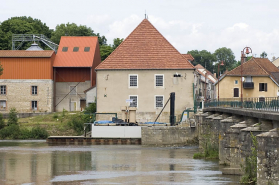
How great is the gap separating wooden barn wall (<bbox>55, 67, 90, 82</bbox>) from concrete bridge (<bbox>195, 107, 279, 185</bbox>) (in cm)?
3689

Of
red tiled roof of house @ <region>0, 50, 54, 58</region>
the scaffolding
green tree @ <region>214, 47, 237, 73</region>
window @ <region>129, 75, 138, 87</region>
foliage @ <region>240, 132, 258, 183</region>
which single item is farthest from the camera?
green tree @ <region>214, 47, 237, 73</region>

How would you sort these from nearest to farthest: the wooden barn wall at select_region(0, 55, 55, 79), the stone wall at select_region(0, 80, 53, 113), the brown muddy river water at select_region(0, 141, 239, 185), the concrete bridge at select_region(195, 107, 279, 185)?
the concrete bridge at select_region(195, 107, 279, 185) → the brown muddy river water at select_region(0, 141, 239, 185) → the stone wall at select_region(0, 80, 53, 113) → the wooden barn wall at select_region(0, 55, 55, 79)

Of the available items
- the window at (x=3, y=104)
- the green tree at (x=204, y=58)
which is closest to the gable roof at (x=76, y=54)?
the window at (x=3, y=104)

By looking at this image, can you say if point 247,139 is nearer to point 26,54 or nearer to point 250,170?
point 250,170

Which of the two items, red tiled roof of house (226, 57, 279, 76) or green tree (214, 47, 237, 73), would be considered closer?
red tiled roof of house (226, 57, 279, 76)

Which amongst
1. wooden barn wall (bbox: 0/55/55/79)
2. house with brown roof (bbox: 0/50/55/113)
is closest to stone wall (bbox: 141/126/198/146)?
house with brown roof (bbox: 0/50/55/113)

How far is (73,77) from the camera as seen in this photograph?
3054 inches

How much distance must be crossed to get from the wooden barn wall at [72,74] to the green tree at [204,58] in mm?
98005

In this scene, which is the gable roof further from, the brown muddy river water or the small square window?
the brown muddy river water

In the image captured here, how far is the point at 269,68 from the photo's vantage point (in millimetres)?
84062

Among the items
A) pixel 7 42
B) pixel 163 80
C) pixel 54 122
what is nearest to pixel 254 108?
pixel 163 80

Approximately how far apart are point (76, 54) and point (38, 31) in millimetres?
26446

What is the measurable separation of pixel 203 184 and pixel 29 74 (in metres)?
49.2

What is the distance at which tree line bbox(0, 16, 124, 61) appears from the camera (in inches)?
3681
